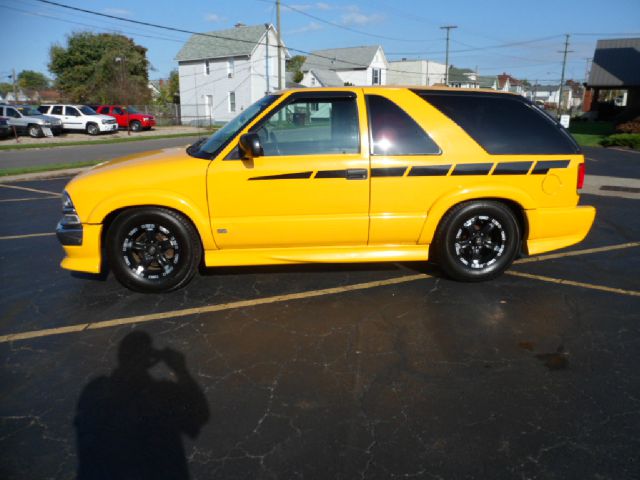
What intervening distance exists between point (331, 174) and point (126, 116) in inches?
1345

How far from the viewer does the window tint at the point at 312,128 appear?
4402mm

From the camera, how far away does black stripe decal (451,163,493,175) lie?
178 inches

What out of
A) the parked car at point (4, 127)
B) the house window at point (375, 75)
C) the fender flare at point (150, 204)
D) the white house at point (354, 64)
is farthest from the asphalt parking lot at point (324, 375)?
the house window at point (375, 75)

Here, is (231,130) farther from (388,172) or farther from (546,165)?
(546,165)

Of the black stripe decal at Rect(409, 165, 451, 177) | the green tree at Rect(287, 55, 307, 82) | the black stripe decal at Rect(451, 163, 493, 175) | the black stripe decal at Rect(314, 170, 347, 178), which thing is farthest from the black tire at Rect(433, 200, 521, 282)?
the green tree at Rect(287, 55, 307, 82)

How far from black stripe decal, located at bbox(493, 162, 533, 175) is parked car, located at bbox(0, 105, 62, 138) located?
98.4 feet

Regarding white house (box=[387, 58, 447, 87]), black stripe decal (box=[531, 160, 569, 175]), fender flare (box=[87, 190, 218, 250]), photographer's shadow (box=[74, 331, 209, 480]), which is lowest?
photographer's shadow (box=[74, 331, 209, 480])

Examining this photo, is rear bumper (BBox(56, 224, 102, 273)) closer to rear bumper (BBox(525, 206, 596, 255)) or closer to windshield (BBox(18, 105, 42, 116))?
rear bumper (BBox(525, 206, 596, 255))

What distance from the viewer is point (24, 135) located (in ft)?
93.5

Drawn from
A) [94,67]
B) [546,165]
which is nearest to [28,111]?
[94,67]

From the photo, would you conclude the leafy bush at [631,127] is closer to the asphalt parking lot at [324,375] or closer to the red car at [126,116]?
the asphalt parking lot at [324,375]

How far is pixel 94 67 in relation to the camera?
53.3 m

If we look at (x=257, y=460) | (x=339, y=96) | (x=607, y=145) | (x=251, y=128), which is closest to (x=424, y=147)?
(x=339, y=96)

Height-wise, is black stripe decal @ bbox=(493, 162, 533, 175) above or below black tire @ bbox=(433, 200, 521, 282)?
above
